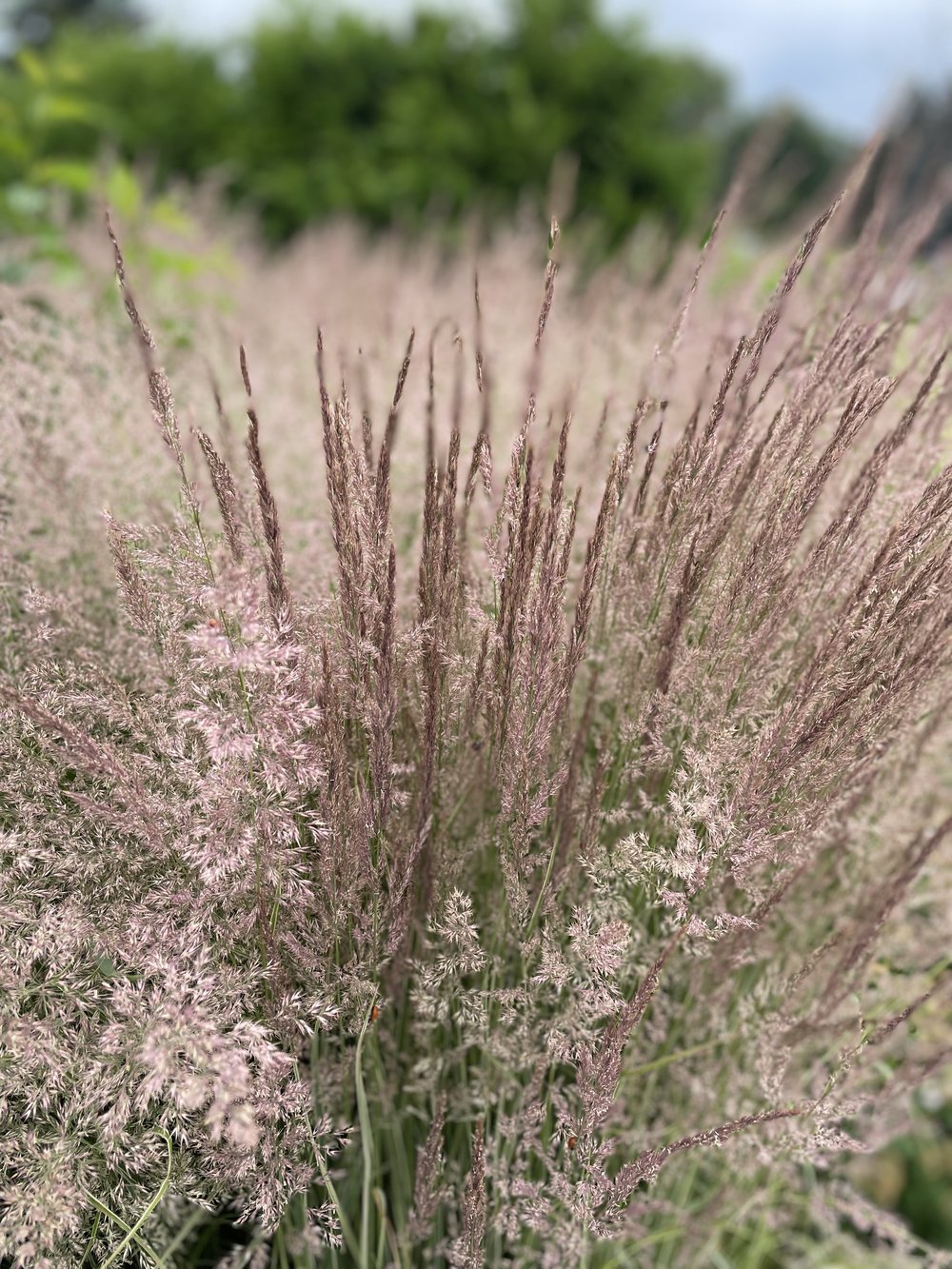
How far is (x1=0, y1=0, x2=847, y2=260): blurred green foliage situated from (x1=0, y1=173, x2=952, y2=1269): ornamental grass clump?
6.54 meters

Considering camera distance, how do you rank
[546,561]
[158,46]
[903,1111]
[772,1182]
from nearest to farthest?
[546,561] < [772,1182] < [903,1111] < [158,46]

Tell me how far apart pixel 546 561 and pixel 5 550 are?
71 cm

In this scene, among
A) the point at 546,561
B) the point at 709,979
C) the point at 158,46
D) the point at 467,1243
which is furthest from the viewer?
the point at 158,46

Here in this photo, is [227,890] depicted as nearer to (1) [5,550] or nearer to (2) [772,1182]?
(1) [5,550]

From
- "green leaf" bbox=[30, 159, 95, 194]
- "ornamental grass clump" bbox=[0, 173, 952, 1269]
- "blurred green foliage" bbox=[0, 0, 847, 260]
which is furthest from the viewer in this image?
"blurred green foliage" bbox=[0, 0, 847, 260]

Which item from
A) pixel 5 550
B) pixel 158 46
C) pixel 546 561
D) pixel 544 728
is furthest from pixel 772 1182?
pixel 158 46

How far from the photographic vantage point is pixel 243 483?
136 cm

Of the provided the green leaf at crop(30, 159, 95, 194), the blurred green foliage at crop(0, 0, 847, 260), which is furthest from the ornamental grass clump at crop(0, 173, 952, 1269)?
the blurred green foliage at crop(0, 0, 847, 260)

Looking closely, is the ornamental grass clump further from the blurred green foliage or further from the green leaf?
the blurred green foliage

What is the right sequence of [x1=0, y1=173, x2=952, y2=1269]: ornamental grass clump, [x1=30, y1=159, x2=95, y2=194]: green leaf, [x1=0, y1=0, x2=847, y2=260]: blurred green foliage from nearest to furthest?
[x1=0, y1=173, x2=952, y2=1269]: ornamental grass clump < [x1=30, y1=159, x2=95, y2=194]: green leaf < [x1=0, y1=0, x2=847, y2=260]: blurred green foliage

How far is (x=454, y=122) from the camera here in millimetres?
7727

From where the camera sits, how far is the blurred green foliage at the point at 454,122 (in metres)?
7.69

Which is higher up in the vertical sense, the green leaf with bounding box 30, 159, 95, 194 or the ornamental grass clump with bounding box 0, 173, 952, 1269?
the green leaf with bounding box 30, 159, 95, 194

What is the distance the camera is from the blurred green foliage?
7688 mm
